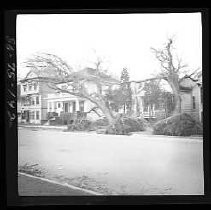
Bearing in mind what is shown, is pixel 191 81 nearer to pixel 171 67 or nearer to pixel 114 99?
pixel 171 67

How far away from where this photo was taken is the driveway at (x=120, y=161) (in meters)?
1.60

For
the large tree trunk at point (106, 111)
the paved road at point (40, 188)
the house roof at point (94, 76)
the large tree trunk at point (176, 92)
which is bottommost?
the paved road at point (40, 188)

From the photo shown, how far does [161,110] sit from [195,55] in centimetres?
36

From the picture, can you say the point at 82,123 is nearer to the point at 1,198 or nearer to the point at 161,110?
the point at 161,110

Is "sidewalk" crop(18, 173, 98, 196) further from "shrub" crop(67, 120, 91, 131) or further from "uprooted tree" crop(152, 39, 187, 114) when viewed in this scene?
"uprooted tree" crop(152, 39, 187, 114)

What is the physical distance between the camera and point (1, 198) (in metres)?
1.63

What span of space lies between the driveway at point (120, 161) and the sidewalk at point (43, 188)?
0.11 ft

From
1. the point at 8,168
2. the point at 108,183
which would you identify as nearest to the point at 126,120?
the point at 108,183

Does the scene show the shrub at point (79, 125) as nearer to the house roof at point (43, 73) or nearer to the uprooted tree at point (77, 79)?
the uprooted tree at point (77, 79)

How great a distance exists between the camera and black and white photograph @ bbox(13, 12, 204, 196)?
1606 mm

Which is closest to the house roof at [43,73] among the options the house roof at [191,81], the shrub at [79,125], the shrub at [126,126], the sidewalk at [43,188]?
the shrub at [79,125]

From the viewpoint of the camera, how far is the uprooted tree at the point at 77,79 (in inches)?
63.9

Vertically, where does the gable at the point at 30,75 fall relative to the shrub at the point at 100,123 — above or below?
above

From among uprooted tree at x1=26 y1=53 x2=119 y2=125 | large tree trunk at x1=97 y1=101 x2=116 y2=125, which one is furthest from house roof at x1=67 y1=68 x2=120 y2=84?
large tree trunk at x1=97 y1=101 x2=116 y2=125
